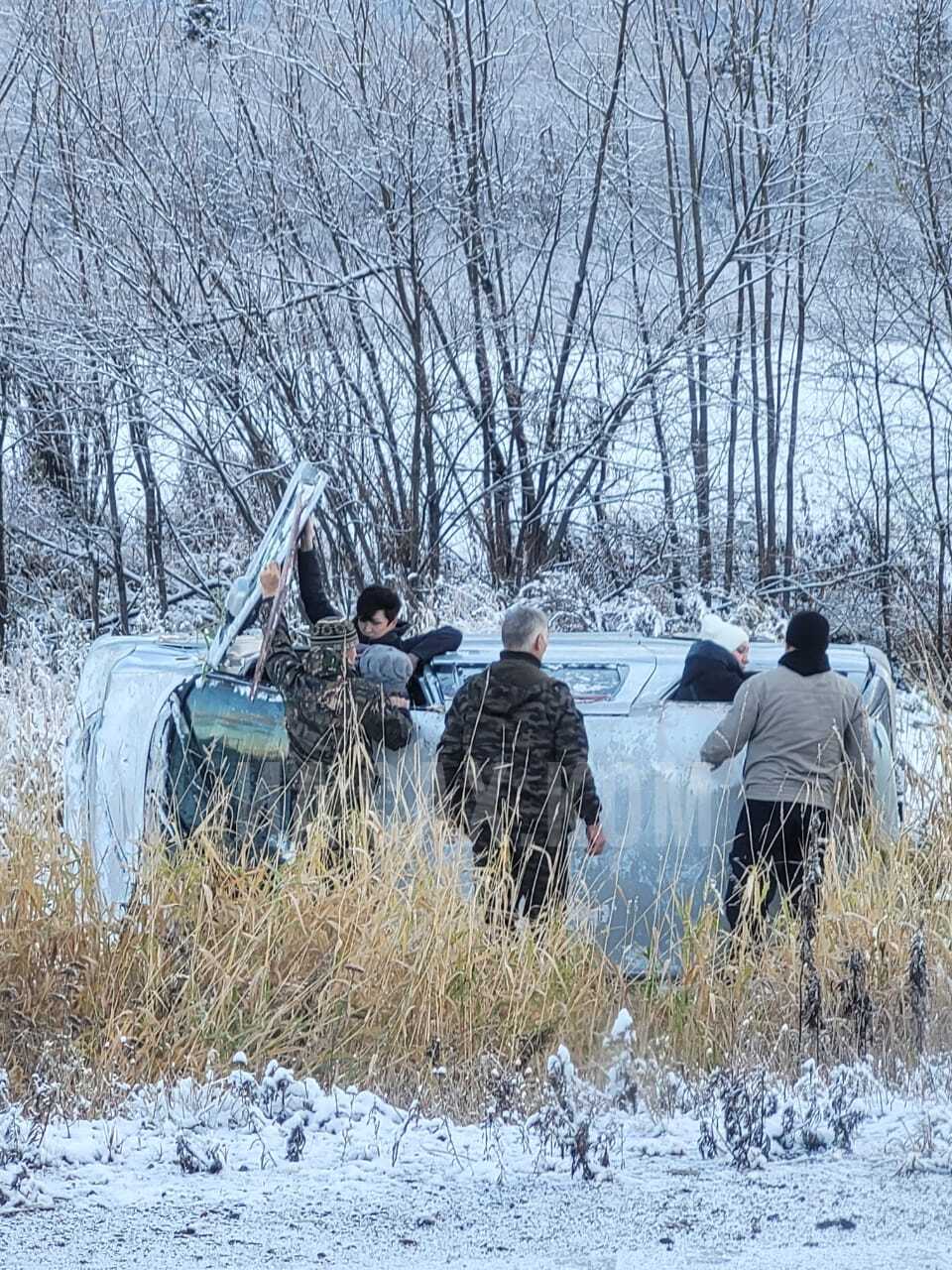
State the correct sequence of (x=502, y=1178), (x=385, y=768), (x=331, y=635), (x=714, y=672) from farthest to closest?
(x=714, y=672) < (x=385, y=768) < (x=331, y=635) < (x=502, y=1178)

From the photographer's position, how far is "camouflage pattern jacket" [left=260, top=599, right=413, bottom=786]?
5.93 meters

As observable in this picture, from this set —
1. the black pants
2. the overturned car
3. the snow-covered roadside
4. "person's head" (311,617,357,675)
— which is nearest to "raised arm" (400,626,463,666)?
the overturned car

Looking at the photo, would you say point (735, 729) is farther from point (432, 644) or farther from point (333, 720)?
point (333, 720)

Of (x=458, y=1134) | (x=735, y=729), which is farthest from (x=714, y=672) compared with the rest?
(x=458, y=1134)

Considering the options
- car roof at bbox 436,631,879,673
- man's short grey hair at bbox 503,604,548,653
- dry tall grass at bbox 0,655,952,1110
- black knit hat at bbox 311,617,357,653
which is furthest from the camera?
car roof at bbox 436,631,879,673

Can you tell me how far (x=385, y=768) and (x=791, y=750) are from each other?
1544 millimetres

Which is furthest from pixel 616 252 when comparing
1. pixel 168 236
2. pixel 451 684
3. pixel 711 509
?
pixel 451 684

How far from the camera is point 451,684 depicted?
23.4ft

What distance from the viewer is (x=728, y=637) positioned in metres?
6.46

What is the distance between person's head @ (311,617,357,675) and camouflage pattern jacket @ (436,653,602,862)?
1.60ft

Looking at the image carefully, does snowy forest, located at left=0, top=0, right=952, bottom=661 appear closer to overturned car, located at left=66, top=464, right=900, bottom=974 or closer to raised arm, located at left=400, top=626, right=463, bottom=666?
overturned car, located at left=66, top=464, right=900, bottom=974

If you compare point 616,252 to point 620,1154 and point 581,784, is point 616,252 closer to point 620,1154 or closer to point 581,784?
point 581,784

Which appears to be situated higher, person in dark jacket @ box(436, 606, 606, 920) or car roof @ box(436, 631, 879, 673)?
car roof @ box(436, 631, 879, 673)

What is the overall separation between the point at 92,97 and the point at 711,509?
23.1 ft
